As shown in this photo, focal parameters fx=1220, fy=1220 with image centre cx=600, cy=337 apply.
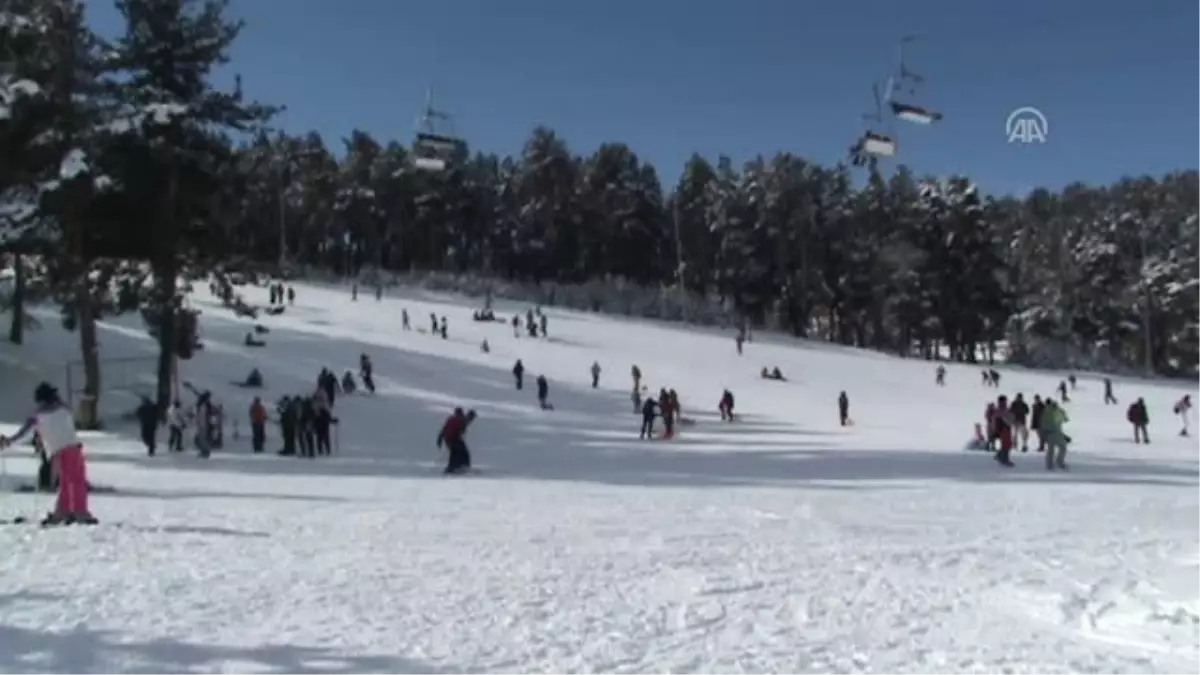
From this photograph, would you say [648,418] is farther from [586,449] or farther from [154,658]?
[154,658]

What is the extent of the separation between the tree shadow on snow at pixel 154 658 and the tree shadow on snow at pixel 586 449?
13773 millimetres

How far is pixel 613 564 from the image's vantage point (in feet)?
37.1

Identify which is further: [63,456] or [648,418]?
[648,418]

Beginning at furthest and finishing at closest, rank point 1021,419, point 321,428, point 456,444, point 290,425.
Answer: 1. point 1021,419
2. point 321,428
3. point 290,425
4. point 456,444

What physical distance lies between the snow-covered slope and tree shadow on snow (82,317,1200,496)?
Result: 0.75 feet

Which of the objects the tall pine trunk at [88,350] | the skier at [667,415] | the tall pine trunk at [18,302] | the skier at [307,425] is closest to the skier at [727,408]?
the skier at [667,415]

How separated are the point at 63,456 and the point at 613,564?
5875mm

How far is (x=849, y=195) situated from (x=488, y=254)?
3317 centimetres

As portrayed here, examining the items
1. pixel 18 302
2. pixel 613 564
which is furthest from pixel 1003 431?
pixel 18 302

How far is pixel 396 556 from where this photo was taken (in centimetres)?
1141

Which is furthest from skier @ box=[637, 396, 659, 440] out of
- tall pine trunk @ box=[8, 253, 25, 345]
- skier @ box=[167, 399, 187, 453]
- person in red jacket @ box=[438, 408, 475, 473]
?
tall pine trunk @ box=[8, 253, 25, 345]

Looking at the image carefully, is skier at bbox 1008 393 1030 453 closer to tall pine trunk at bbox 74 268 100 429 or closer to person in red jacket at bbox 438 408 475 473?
person in red jacket at bbox 438 408 475 473

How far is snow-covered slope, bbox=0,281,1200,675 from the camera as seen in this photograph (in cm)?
785

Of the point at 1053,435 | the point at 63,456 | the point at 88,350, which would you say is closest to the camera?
the point at 63,456
